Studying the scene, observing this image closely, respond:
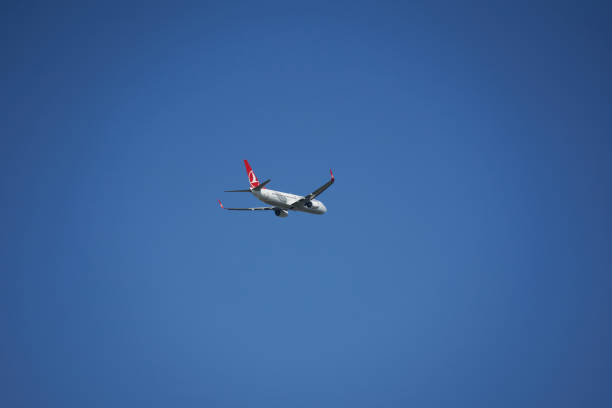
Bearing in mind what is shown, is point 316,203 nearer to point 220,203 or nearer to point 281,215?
point 281,215

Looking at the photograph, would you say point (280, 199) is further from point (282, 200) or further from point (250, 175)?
point (250, 175)

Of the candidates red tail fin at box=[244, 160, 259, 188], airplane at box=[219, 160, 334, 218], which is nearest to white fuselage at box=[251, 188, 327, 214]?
airplane at box=[219, 160, 334, 218]

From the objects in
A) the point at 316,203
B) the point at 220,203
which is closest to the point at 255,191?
the point at 220,203

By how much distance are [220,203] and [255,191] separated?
6759 millimetres

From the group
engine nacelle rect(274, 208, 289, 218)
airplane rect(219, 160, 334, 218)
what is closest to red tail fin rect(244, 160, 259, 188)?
airplane rect(219, 160, 334, 218)

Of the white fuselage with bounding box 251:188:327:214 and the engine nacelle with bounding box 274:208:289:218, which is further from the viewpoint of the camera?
the engine nacelle with bounding box 274:208:289:218

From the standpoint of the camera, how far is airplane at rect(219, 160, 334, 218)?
253ft

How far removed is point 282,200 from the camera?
80562 millimetres

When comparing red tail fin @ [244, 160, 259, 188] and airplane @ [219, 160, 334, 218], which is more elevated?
red tail fin @ [244, 160, 259, 188]

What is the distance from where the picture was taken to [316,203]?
285ft

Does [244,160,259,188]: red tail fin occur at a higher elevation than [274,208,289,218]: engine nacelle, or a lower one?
higher

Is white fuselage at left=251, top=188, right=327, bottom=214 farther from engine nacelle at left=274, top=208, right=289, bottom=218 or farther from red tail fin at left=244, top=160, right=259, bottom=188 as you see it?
red tail fin at left=244, top=160, right=259, bottom=188

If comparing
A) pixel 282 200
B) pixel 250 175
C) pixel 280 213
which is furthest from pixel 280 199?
pixel 250 175

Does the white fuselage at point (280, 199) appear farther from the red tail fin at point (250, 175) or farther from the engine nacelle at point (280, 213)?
the red tail fin at point (250, 175)
